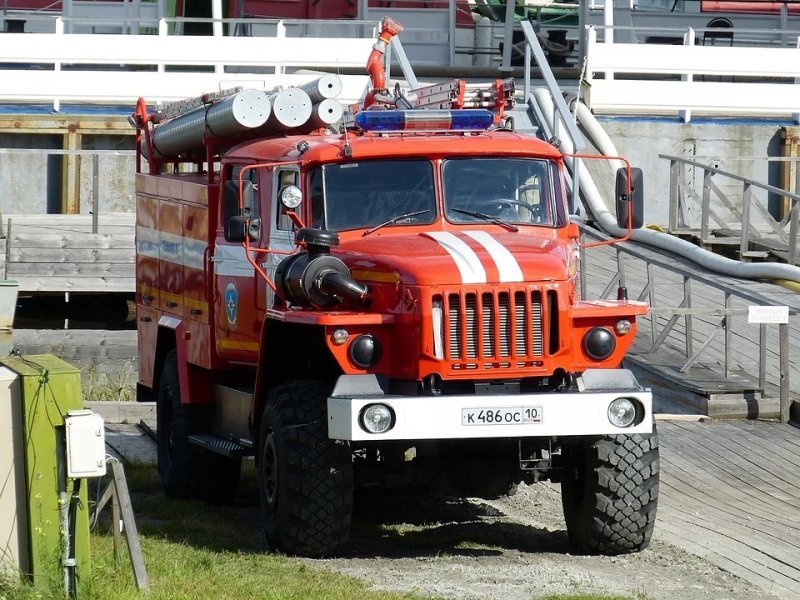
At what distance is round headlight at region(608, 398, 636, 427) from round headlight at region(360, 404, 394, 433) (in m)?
1.17

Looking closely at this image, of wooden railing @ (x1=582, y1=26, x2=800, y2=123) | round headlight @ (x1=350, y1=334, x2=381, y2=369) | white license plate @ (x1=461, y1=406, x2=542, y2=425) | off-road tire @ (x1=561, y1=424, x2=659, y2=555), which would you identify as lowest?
off-road tire @ (x1=561, y1=424, x2=659, y2=555)

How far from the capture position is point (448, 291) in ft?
27.0

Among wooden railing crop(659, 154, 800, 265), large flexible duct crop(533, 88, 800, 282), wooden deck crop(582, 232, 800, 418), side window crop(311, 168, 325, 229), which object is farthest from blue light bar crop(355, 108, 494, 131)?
wooden railing crop(659, 154, 800, 265)

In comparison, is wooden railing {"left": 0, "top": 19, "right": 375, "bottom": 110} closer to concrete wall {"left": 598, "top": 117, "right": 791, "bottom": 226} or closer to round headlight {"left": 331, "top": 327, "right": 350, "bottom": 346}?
concrete wall {"left": 598, "top": 117, "right": 791, "bottom": 226}

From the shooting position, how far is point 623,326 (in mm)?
8680

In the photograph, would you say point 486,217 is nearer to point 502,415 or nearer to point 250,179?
point 502,415

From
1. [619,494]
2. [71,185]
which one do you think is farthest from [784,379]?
[71,185]

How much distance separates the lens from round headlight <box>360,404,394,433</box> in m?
8.09

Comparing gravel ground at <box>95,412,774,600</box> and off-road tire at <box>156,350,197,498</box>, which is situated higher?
off-road tire at <box>156,350,197,498</box>

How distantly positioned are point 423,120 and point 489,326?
5.92 feet

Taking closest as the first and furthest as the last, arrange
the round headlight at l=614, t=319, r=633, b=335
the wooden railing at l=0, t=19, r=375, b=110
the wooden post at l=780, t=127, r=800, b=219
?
the round headlight at l=614, t=319, r=633, b=335 < the wooden post at l=780, t=127, r=800, b=219 < the wooden railing at l=0, t=19, r=375, b=110

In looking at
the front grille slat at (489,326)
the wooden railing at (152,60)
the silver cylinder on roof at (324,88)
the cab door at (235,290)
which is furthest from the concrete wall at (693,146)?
the front grille slat at (489,326)

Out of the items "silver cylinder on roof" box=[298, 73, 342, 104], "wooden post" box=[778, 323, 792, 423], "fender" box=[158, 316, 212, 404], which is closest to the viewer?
"silver cylinder on roof" box=[298, 73, 342, 104]

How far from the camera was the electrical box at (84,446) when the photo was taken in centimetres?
692
